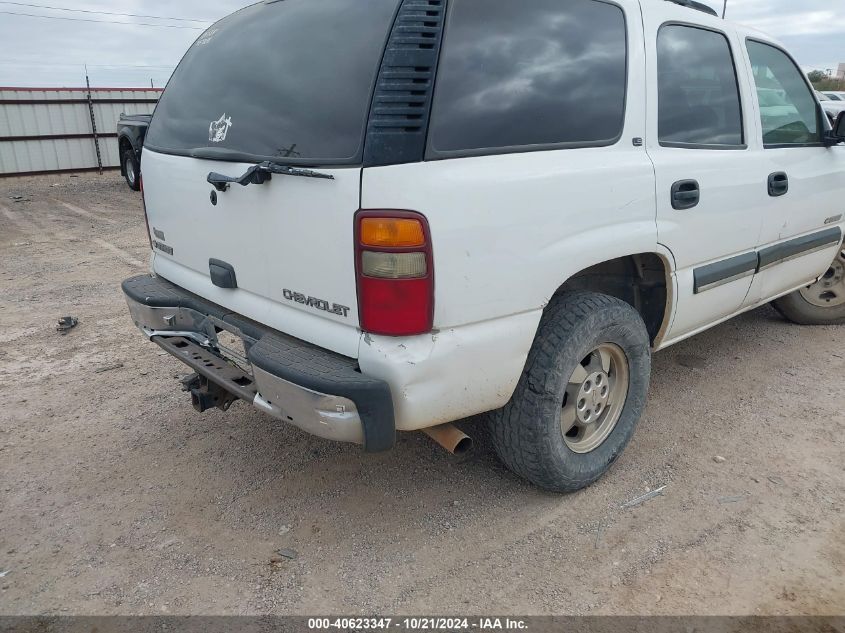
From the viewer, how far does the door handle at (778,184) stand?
11.3ft

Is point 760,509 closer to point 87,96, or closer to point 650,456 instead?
point 650,456

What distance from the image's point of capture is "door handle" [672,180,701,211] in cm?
282

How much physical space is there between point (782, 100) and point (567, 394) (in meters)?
2.36

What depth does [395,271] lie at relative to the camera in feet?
6.70

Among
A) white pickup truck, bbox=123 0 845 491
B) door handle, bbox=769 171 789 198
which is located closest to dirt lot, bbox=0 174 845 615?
white pickup truck, bbox=123 0 845 491

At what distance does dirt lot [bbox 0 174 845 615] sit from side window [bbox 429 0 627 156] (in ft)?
5.04

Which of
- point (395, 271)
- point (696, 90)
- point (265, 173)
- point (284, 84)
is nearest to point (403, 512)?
point (395, 271)

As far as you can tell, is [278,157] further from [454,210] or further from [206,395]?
[206,395]

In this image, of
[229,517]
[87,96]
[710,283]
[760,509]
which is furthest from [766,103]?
[87,96]

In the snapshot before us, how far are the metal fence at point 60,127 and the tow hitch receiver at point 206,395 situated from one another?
47.5 ft

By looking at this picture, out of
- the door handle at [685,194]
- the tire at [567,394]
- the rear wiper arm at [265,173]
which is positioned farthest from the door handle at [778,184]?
the rear wiper arm at [265,173]

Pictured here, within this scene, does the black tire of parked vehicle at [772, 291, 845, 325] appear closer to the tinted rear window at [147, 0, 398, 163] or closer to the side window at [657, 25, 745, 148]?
the side window at [657, 25, 745, 148]

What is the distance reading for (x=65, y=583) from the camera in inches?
94.9

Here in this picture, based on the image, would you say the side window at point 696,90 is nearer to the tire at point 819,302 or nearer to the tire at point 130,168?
the tire at point 819,302
